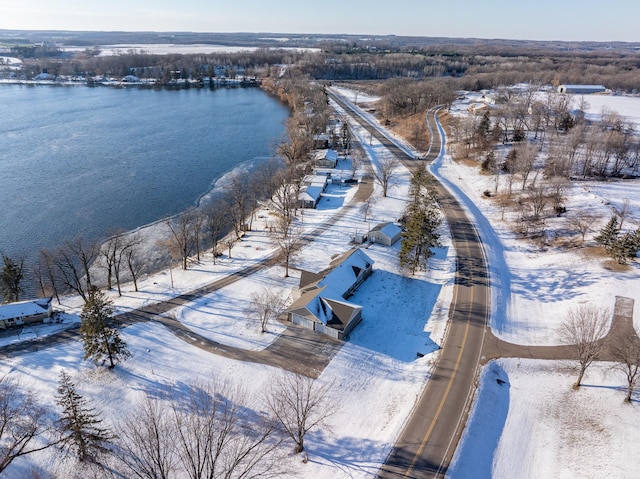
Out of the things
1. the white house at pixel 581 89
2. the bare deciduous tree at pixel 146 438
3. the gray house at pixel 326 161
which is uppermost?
the white house at pixel 581 89

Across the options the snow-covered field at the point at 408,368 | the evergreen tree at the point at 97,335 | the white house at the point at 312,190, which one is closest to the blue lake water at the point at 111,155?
the white house at the point at 312,190

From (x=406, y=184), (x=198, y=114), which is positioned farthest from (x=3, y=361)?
(x=198, y=114)

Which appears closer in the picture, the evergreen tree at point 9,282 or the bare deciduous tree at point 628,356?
the bare deciduous tree at point 628,356

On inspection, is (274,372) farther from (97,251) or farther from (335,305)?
(97,251)

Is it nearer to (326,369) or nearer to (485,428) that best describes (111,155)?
(326,369)

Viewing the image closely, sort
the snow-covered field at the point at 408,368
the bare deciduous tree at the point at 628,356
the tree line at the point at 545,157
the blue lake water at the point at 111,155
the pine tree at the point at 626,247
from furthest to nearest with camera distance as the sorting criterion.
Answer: the blue lake water at the point at 111,155 < the tree line at the point at 545,157 < the pine tree at the point at 626,247 < the bare deciduous tree at the point at 628,356 < the snow-covered field at the point at 408,368

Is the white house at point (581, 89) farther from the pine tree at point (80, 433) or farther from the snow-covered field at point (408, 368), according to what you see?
the pine tree at point (80, 433)

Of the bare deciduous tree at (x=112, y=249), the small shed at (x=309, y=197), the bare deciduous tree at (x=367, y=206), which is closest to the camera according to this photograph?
the bare deciduous tree at (x=112, y=249)

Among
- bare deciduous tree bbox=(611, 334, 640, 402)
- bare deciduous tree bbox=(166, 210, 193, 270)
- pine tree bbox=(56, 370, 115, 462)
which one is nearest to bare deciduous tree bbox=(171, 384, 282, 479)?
pine tree bbox=(56, 370, 115, 462)
